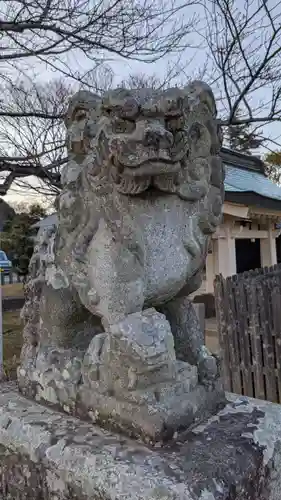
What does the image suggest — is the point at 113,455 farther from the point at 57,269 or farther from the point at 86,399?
the point at 57,269

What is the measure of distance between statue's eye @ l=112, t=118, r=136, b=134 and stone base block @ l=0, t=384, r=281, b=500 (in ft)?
2.06

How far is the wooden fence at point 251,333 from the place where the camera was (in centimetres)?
255

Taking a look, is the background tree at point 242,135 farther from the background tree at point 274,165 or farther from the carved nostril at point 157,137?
the background tree at point 274,165

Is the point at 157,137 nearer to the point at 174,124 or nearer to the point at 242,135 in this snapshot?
the point at 174,124

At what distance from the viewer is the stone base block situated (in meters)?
0.71

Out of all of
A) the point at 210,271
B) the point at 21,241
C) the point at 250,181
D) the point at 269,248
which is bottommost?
the point at 210,271

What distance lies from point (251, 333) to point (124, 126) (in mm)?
2169

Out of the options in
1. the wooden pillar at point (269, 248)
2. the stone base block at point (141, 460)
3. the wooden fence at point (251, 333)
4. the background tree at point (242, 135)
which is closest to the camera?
the stone base block at point (141, 460)

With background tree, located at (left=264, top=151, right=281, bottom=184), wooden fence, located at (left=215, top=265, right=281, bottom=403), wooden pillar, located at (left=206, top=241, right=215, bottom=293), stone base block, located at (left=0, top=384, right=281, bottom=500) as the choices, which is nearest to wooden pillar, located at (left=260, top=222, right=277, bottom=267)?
wooden pillar, located at (left=206, top=241, right=215, bottom=293)

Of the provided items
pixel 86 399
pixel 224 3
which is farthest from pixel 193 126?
pixel 224 3

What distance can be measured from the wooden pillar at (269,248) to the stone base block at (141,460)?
19.1 ft

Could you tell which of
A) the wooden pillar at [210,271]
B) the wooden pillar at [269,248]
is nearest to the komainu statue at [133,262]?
the wooden pillar at [210,271]

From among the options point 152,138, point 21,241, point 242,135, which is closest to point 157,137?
point 152,138

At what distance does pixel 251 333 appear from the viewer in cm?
268
